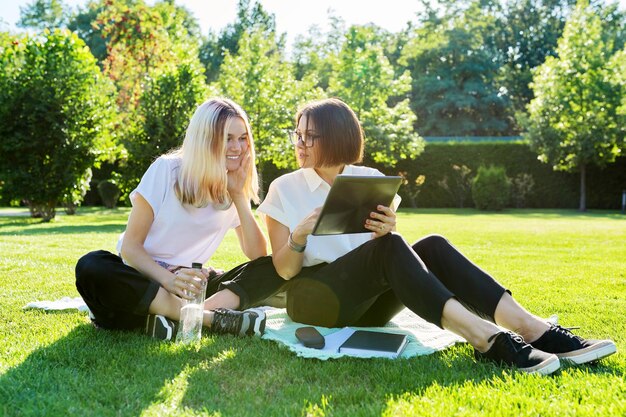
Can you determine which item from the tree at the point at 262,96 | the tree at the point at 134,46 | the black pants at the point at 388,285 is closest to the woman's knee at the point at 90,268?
the black pants at the point at 388,285

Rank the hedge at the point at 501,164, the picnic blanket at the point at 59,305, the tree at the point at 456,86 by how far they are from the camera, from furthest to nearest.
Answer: the tree at the point at 456,86 < the hedge at the point at 501,164 < the picnic blanket at the point at 59,305

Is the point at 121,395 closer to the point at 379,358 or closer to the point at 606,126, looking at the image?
the point at 379,358

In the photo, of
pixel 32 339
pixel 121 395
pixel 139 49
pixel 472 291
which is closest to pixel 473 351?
pixel 472 291

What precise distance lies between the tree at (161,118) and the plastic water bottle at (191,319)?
452 inches

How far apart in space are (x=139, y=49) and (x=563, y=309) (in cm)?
2103

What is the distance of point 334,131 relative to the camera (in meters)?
3.52

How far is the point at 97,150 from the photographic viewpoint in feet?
50.7

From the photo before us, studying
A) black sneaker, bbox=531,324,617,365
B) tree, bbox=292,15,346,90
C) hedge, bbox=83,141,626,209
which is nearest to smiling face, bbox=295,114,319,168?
black sneaker, bbox=531,324,617,365

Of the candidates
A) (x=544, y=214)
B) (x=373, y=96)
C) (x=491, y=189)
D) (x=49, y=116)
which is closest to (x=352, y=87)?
(x=373, y=96)

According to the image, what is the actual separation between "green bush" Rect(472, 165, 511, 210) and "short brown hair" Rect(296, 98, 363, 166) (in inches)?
839

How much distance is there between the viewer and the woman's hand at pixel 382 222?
323cm

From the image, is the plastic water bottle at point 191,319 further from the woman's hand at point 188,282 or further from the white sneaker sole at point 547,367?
the white sneaker sole at point 547,367

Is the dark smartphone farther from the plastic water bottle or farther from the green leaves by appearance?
the green leaves

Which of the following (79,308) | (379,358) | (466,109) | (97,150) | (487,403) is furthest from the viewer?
(466,109)
